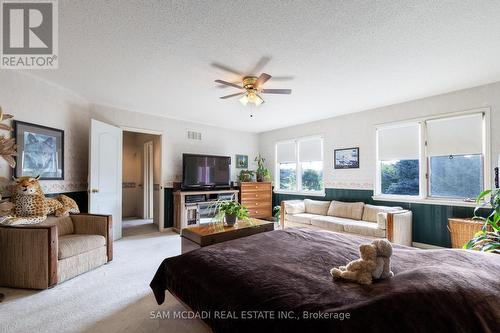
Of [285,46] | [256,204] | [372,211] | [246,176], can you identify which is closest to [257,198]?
[256,204]

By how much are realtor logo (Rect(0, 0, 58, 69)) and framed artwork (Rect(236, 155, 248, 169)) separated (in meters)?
4.38

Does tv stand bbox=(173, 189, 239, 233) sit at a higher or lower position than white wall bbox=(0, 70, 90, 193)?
lower

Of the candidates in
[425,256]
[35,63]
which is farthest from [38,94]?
[425,256]

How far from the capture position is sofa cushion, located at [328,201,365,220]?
4273mm

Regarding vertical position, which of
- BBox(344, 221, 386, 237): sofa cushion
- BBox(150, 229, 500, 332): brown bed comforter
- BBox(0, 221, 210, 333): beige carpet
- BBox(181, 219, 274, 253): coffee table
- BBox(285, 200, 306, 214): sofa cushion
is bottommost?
BBox(0, 221, 210, 333): beige carpet

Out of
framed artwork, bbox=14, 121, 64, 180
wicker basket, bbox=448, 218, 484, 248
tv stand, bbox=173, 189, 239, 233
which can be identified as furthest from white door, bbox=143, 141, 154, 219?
wicker basket, bbox=448, 218, 484, 248

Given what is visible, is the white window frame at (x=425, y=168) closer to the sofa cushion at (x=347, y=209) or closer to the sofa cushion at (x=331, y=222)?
the sofa cushion at (x=347, y=209)

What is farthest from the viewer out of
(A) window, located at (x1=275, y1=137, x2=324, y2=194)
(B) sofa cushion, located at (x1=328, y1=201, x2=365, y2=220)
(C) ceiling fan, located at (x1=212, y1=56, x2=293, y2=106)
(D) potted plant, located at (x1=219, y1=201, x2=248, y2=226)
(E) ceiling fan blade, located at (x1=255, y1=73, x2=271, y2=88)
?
(A) window, located at (x1=275, y1=137, x2=324, y2=194)

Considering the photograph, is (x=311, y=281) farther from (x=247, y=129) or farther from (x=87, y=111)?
(x=247, y=129)

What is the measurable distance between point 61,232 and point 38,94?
195 cm

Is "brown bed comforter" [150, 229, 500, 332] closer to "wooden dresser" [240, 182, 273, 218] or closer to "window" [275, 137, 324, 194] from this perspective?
"window" [275, 137, 324, 194]

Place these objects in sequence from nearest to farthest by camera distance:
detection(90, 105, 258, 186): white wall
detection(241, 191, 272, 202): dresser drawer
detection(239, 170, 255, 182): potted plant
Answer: detection(90, 105, 258, 186): white wall, detection(241, 191, 272, 202): dresser drawer, detection(239, 170, 255, 182): potted plant

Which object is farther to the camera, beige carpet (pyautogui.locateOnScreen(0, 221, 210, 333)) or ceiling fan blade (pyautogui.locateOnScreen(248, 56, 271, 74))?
ceiling fan blade (pyautogui.locateOnScreen(248, 56, 271, 74))

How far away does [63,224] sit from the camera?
9.91 feet
